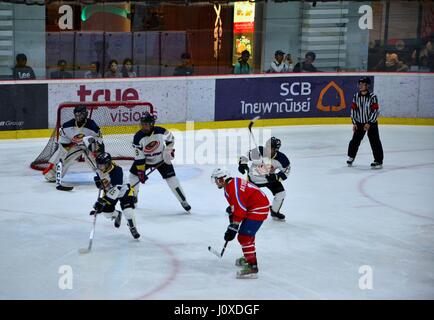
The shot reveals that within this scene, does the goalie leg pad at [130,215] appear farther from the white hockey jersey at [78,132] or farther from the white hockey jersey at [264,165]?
the white hockey jersey at [78,132]

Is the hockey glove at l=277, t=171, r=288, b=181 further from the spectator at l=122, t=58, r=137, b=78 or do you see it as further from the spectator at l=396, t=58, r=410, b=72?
the spectator at l=396, t=58, r=410, b=72

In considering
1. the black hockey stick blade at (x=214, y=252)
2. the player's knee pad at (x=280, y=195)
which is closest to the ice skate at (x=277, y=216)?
the player's knee pad at (x=280, y=195)

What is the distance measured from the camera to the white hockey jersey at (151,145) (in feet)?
30.8

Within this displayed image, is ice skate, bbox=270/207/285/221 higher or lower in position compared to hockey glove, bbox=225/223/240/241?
lower

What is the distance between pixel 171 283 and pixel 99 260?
916mm

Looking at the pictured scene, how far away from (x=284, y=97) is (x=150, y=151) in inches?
261

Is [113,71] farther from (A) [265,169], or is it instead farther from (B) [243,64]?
(A) [265,169]

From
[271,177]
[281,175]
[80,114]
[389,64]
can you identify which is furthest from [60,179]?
[389,64]

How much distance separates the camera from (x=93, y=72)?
14.4 m

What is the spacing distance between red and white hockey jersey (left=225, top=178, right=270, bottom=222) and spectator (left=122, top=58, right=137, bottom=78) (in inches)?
297

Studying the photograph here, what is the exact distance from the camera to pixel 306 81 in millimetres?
15844

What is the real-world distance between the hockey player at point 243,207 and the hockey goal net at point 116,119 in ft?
17.2

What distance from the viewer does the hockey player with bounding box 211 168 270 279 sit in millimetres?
7320

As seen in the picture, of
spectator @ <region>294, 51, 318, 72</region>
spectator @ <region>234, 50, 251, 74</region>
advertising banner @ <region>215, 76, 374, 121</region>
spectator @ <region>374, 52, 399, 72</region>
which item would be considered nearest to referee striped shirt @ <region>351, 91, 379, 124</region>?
advertising banner @ <region>215, 76, 374, 121</region>
